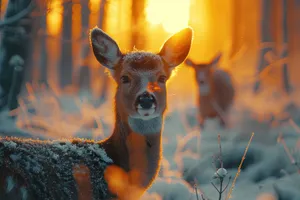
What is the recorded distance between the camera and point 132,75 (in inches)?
229

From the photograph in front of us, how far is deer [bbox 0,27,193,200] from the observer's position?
14.4 ft

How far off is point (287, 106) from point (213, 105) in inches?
108

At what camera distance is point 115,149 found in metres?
5.50

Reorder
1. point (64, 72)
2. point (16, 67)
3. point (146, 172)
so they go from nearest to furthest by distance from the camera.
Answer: point (146, 172) → point (16, 67) → point (64, 72)

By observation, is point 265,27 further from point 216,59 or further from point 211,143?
point 211,143

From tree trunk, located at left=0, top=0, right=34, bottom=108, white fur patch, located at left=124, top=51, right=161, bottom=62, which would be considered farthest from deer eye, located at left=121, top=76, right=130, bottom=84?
tree trunk, located at left=0, top=0, right=34, bottom=108

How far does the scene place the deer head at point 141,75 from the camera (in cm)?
557

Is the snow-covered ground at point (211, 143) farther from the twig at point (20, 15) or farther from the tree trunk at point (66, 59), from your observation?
the tree trunk at point (66, 59)

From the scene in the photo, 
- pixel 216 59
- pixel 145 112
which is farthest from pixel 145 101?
pixel 216 59

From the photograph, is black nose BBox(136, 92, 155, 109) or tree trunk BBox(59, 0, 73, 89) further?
tree trunk BBox(59, 0, 73, 89)

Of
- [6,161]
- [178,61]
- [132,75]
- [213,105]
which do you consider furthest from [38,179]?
[213,105]

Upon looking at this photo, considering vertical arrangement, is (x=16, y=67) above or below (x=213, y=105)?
above

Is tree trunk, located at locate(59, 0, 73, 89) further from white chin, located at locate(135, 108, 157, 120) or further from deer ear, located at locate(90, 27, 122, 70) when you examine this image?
white chin, located at locate(135, 108, 157, 120)

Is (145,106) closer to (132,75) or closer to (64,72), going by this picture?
(132,75)
